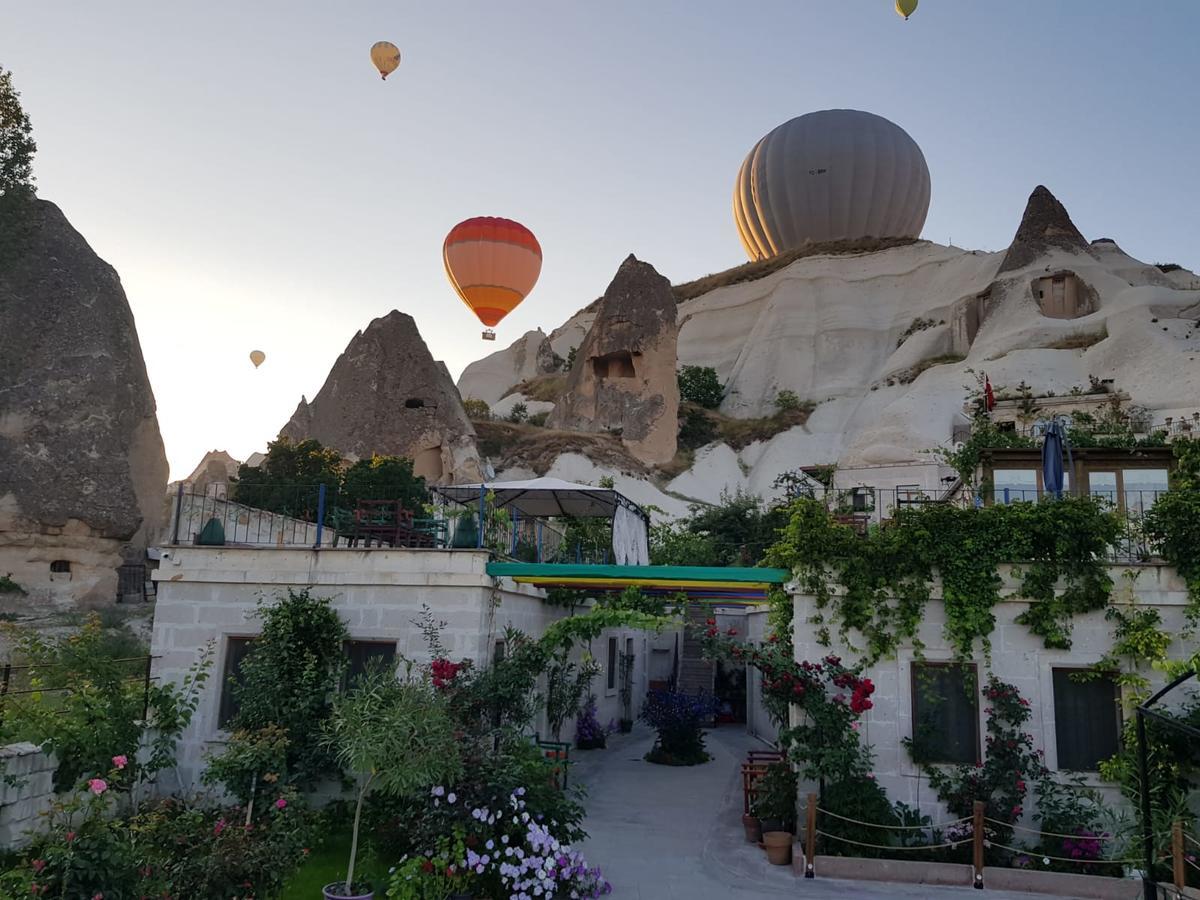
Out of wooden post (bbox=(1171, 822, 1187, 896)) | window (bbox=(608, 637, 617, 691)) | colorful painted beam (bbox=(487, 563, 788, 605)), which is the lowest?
wooden post (bbox=(1171, 822, 1187, 896))

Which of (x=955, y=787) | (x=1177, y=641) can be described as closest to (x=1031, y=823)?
(x=955, y=787)

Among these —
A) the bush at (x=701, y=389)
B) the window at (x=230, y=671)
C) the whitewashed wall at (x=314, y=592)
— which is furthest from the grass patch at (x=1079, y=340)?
the window at (x=230, y=671)

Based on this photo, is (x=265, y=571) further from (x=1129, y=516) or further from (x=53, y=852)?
(x=1129, y=516)

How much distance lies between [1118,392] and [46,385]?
39.6m

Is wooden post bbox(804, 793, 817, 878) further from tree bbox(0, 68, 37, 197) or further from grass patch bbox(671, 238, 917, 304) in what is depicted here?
grass patch bbox(671, 238, 917, 304)

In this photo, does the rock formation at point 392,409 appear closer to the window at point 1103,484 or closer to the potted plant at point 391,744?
the window at point 1103,484

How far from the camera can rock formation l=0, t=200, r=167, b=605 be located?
28125 millimetres

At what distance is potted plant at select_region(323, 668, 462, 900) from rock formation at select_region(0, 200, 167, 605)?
23744 mm

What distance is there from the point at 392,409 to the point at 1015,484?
29.9 metres

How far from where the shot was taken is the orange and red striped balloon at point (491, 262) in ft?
106

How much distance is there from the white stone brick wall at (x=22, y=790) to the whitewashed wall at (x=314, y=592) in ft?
8.04

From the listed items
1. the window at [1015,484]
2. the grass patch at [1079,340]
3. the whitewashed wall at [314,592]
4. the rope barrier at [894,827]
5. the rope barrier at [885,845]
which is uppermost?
the grass patch at [1079,340]

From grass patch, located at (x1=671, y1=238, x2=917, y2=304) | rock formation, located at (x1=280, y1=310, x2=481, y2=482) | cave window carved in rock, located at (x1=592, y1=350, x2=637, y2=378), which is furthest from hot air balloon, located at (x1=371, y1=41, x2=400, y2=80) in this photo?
grass patch, located at (x1=671, y1=238, x2=917, y2=304)

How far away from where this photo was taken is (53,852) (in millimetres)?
6207
